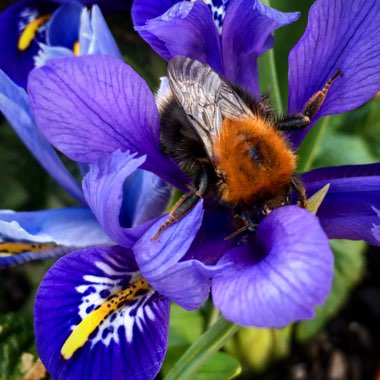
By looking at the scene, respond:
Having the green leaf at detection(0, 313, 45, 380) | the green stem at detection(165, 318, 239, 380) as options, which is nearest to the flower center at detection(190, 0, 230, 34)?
the green stem at detection(165, 318, 239, 380)

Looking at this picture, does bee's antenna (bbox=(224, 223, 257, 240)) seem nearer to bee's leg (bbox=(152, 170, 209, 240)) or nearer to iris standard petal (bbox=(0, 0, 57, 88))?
bee's leg (bbox=(152, 170, 209, 240))

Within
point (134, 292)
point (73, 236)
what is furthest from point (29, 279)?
point (134, 292)

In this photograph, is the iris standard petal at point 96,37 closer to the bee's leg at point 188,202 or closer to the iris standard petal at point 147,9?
the iris standard petal at point 147,9

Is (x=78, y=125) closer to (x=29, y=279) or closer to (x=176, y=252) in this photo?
(x=176, y=252)

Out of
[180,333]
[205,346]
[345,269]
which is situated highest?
[205,346]

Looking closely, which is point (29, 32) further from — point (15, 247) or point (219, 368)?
point (219, 368)

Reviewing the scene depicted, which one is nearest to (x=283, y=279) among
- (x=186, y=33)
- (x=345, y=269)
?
(x=186, y=33)
